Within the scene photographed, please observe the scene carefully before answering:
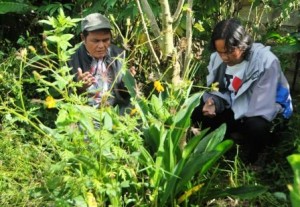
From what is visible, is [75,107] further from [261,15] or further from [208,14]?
[261,15]

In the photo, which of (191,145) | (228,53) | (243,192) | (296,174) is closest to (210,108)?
(228,53)

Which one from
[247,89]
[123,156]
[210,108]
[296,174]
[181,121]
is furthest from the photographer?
[210,108]

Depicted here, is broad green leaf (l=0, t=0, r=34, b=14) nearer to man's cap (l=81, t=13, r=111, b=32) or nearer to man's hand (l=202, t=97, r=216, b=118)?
man's cap (l=81, t=13, r=111, b=32)

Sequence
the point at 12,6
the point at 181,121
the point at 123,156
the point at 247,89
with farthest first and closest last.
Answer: the point at 12,6, the point at 247,89, the point at 181,121, the point at 123,156

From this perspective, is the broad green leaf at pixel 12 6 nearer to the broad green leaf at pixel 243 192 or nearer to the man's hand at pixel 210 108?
the man's hand at pixel 210 108

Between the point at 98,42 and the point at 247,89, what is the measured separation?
979 millimetres

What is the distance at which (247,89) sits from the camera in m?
3.13

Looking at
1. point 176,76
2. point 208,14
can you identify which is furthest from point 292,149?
point 208,14

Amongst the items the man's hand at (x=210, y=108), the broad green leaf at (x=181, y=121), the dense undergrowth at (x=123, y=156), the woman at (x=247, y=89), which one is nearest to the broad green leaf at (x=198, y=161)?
the dense undergrowth at (x=123, y=156)

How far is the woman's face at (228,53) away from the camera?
303 centimetres

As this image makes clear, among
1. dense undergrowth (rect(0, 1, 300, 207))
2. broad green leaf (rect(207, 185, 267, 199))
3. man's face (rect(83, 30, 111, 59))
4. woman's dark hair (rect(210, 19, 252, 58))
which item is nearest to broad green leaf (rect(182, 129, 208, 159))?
dense undergrowth (rect(0, 1, 300, 207))

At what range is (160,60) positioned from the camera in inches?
109

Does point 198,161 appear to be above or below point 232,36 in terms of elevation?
below

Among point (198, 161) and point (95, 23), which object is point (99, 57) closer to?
point (95, 23)
